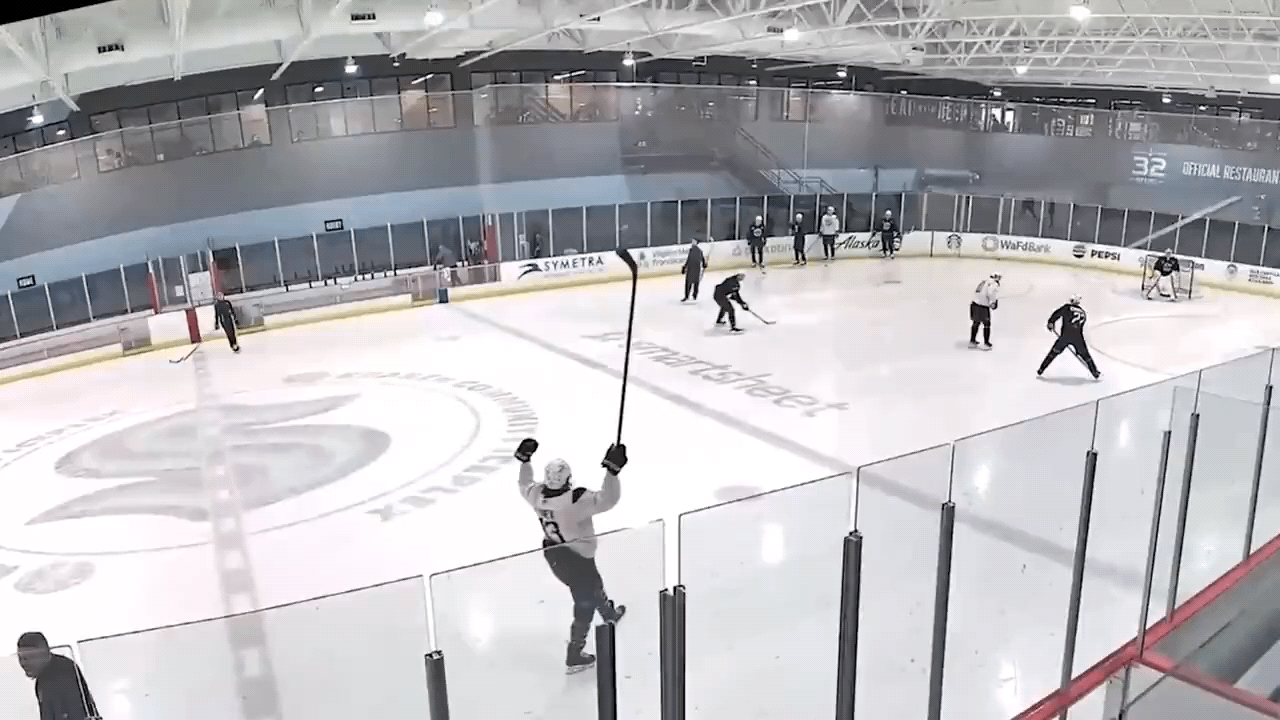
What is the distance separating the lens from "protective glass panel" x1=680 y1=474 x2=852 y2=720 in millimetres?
3408

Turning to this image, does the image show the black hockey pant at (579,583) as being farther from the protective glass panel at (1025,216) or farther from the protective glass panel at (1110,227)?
the protective glass panel at (1025,216)

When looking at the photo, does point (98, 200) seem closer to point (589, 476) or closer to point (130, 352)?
point (130, 352)

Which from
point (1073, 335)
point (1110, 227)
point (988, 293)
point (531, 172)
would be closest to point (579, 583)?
point (1073, 335)

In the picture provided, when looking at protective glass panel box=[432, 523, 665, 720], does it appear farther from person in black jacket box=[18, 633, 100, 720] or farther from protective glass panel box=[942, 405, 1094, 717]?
protective glass panel box=[942, 405, 1094, 717]

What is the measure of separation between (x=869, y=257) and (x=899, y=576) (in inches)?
718

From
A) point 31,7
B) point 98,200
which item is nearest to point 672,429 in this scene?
point 31,7

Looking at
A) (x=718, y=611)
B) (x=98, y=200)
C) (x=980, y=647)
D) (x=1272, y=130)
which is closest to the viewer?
(x=718, y=611)

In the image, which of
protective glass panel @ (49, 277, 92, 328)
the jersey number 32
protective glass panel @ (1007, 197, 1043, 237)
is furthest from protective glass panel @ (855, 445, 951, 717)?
protective glass panel @ (1007, 197, 1043, 237)

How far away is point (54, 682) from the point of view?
102 inches

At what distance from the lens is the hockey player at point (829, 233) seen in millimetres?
20797

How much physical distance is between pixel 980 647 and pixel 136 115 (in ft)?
54.6

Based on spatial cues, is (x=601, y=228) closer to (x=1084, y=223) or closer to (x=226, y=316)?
(x=226, y=316)

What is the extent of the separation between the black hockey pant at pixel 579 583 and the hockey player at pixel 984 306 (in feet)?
33.1

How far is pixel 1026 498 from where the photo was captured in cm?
429
